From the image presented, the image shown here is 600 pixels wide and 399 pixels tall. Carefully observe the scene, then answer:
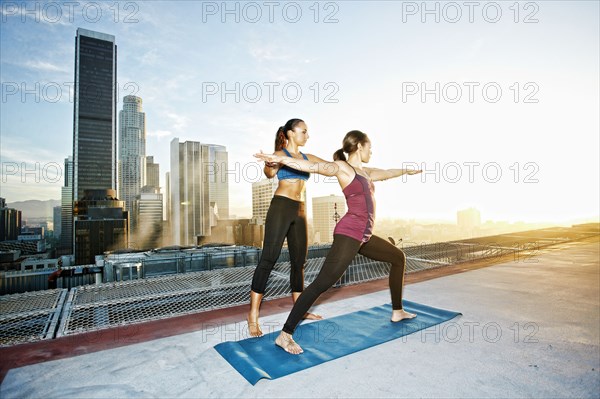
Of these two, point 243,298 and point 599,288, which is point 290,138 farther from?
point 599,288

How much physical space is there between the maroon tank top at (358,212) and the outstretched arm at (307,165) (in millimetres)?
173

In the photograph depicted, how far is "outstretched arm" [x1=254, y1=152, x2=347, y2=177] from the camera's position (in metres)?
2.23

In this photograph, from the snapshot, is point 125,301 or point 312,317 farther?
point 125,301

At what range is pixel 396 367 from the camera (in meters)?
1.94

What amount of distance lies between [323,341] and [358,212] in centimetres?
106

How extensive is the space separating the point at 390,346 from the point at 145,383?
1657mm

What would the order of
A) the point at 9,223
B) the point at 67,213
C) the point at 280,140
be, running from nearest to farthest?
1. the point at 280,140
2. the point at 9,223
3. the point at 67,213

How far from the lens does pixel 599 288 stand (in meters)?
3.81

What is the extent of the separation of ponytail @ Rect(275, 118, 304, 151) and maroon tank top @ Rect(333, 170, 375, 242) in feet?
2.60

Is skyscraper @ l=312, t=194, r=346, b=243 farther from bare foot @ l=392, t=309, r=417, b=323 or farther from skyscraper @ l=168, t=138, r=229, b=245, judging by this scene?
skyscraper @ l=168, t=138, r=229, b=245

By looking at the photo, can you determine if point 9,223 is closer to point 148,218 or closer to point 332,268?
point 148,218

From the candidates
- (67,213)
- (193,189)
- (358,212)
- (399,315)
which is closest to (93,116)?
(193,189)

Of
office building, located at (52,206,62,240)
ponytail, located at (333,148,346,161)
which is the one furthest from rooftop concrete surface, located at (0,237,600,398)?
office building, located at (52,206,62,240)

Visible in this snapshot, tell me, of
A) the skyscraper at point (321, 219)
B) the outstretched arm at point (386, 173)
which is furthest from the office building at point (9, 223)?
the outstretched arm at point (386, 173)
